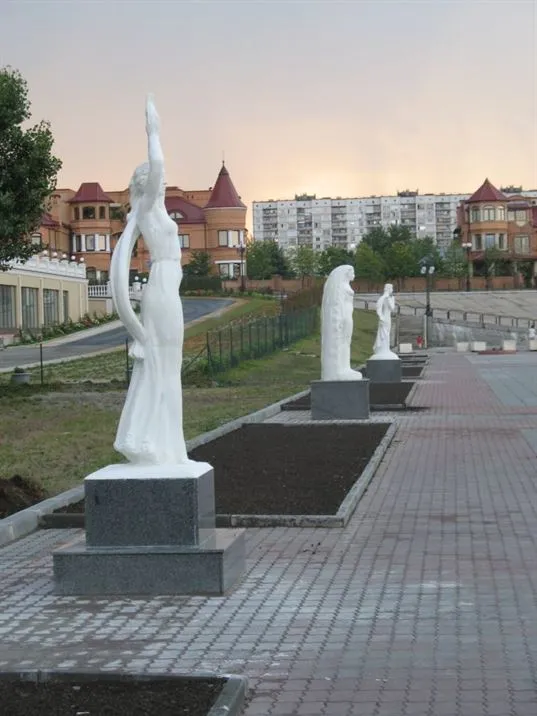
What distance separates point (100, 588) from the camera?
826 cm

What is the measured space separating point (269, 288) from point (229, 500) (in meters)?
92.6

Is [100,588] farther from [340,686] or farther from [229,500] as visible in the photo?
[229,500]

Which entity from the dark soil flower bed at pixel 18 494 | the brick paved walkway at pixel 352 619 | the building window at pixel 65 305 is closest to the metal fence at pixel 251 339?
the building window at pixel 65 305

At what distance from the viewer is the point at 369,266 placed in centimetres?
12550

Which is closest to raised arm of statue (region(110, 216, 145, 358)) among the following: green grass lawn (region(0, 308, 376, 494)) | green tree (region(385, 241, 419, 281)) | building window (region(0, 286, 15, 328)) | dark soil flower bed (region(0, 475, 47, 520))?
dark soil flower bed (region(0, 475, 47, 520))

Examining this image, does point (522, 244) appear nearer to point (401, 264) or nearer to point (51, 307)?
point (401, 264)

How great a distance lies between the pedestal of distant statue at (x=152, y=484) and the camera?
8219 millimetres

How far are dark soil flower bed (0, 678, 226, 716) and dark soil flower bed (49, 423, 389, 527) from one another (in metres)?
5.24

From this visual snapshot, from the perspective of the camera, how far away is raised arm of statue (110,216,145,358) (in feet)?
27.6

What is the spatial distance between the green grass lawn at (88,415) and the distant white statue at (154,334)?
16.9ft

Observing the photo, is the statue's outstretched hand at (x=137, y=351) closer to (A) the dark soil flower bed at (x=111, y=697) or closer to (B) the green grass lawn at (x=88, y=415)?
(A) the dark soil flower bed at (x=111, y=697)

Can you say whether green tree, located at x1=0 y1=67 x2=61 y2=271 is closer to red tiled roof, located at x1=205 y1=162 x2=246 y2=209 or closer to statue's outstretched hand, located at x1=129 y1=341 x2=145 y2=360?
statue's outstretched hand, located at x1=129 y1=341 x2=145 y2=360

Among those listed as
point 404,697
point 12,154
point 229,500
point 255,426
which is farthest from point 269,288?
point 404,697

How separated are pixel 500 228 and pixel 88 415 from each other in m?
106
